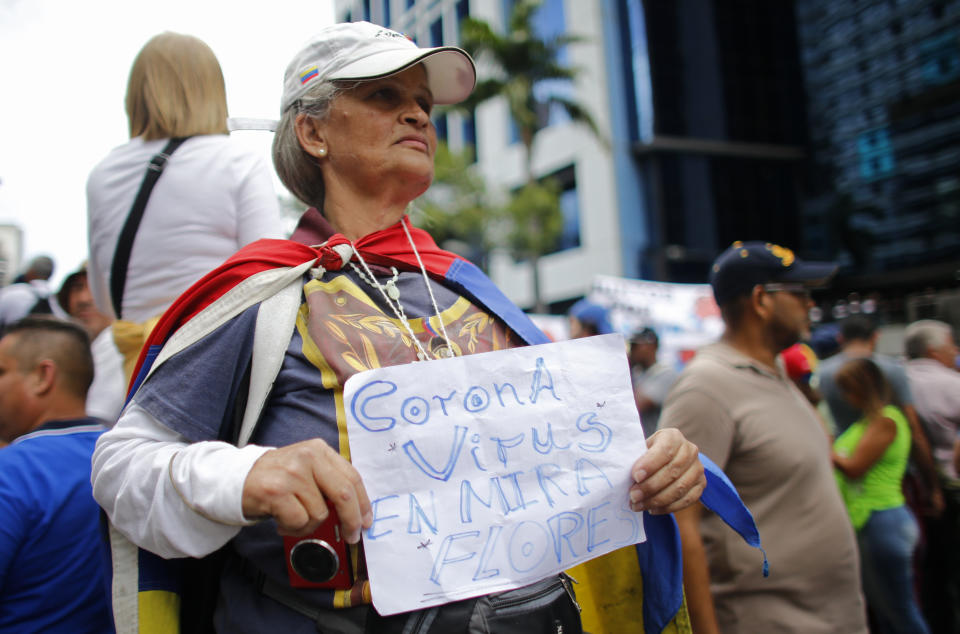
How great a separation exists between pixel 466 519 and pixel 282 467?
0.31 meters

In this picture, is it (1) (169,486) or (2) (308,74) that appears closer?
(1) (169,486)

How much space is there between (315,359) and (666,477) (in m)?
0.67

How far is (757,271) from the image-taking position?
2676 millimetres

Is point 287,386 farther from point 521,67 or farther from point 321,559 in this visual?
point 521,67

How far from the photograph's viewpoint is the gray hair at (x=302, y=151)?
155 cm

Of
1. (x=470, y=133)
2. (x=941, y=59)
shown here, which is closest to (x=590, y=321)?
(x=941, y=59)

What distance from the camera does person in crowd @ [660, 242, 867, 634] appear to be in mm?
2160

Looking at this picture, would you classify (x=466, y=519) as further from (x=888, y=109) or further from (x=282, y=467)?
(x=888, y=109)

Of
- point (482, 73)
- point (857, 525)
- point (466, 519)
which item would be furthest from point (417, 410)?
point (482, 73)

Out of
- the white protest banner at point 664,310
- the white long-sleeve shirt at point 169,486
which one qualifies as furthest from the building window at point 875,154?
the white long-sleeve shirt at point 169,486

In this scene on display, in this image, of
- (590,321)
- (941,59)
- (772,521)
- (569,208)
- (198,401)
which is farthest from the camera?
(569,208)

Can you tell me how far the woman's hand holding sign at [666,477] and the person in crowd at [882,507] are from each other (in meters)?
3.01

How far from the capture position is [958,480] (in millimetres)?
4465

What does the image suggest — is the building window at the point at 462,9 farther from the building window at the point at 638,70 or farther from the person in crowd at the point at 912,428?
the person in crowd at the point at 912,428
